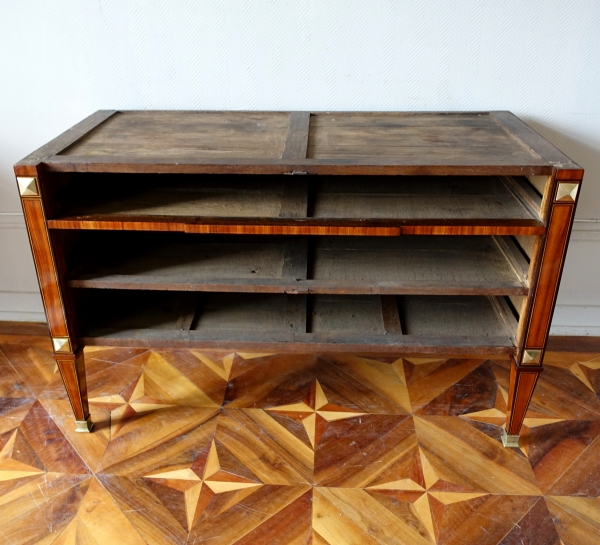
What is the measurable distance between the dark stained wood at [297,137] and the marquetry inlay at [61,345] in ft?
1.81

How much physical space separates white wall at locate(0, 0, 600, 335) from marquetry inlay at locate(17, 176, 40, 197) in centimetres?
42

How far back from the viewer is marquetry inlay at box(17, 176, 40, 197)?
3.02 feet

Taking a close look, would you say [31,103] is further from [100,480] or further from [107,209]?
[100,480]

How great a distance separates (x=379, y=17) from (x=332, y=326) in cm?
65

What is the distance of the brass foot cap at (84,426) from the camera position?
1182 millimetres

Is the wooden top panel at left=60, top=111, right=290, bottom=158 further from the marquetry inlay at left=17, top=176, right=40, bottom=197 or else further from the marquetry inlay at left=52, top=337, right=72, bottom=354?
the marquetry inlay at left=52, top=337, right=72, bottom=354

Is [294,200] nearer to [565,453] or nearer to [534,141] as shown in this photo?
[534,141]

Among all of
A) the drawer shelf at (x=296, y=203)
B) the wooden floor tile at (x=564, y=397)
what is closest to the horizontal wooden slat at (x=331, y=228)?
the drawer shelf at (x=296, y=203)

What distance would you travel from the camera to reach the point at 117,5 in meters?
1.18

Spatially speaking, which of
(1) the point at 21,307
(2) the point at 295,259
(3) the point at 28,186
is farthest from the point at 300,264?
(1) the point at 21,307

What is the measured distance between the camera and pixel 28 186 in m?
0.92

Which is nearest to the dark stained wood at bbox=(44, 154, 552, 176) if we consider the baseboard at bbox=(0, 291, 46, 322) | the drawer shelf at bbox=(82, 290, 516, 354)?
the drawer shelf at bbox=(82, 290, 516, 354)

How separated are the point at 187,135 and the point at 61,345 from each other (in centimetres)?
48

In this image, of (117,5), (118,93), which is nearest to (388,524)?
(118,93)
